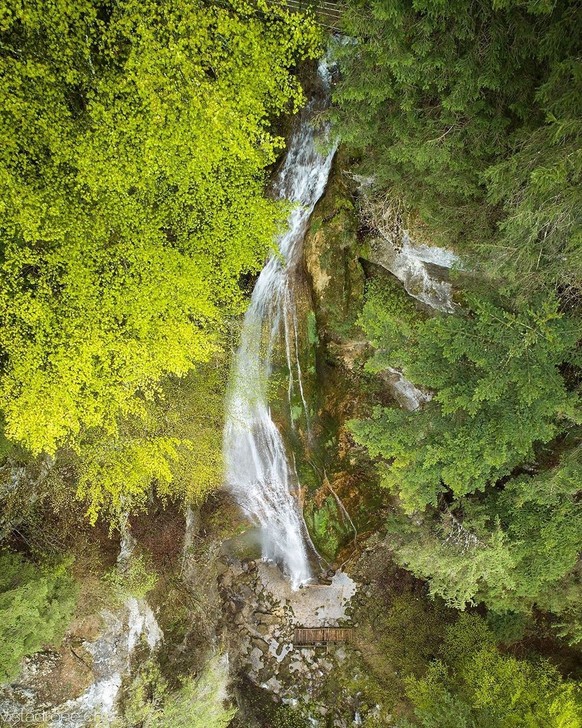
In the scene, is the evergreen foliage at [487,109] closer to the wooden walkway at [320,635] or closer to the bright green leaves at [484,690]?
the bright green leaves at [484,690]

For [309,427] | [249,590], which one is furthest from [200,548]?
[309,427]

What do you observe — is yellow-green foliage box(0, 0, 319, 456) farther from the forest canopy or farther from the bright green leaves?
the bright green leaves

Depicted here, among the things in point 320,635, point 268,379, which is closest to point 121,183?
point 268,379

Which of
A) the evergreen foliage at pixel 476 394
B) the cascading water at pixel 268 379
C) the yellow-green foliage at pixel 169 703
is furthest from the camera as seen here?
the yellow-green foliage at pixel 169 703

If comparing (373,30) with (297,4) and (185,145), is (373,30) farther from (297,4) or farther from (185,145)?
(185,145)

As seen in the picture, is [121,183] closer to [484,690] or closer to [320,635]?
[484,690]

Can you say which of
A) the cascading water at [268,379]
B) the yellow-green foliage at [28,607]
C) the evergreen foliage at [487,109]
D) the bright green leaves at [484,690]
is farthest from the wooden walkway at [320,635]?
the evergreen foliage at [487,109]

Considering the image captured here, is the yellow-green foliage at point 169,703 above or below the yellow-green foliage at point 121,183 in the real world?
below

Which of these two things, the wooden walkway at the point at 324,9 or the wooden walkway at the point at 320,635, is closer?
the wooden walkway at the point at 324,9
